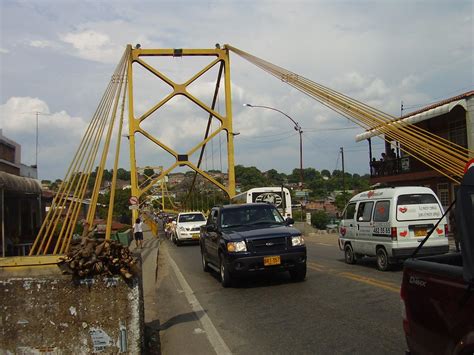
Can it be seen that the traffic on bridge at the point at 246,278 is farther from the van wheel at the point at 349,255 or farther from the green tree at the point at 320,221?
the green tree at the point at 320,221

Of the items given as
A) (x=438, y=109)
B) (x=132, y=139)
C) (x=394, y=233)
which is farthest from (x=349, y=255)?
(x=132, y=139)

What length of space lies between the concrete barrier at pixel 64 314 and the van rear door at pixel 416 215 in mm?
7769

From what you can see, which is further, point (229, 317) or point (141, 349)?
point (229, 317)

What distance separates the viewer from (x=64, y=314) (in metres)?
5.04

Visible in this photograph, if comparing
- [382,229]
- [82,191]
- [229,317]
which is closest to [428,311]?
[229,317]

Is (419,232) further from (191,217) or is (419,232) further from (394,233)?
(191,217)

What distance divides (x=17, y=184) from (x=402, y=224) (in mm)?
9131

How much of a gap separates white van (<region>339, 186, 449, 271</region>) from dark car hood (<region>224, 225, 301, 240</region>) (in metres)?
2.44

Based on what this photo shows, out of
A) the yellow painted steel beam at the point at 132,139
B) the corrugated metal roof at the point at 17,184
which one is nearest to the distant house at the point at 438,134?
the corrugated metal roof at the point at 17,184

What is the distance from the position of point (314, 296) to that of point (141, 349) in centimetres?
417

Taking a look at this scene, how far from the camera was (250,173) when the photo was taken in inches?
3044

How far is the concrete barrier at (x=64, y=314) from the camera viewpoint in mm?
4992

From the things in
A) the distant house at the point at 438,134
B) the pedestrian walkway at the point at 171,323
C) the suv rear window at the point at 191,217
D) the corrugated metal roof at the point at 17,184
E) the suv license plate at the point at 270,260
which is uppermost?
the distant house at the point at 438,134

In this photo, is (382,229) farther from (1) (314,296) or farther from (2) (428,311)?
(2) (428,311)
